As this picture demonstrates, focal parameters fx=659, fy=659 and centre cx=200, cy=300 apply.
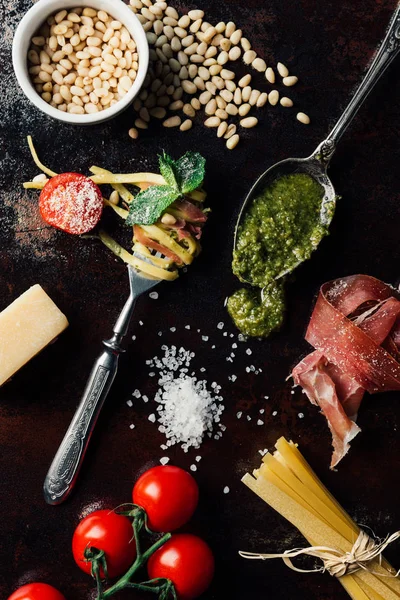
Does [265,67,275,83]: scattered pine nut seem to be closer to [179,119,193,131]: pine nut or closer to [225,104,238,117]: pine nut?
[225,104,238,117]: pine nut

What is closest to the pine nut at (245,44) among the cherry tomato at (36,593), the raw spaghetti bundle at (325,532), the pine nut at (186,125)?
the pine nut at (186,125)

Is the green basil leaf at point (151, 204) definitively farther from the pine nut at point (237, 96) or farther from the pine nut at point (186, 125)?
the pine nut at point (237, 96)

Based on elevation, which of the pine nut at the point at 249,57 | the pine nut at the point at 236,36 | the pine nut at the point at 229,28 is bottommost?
Answer: the pine nut at the point at 249,57

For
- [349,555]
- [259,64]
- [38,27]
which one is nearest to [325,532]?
[349,555]

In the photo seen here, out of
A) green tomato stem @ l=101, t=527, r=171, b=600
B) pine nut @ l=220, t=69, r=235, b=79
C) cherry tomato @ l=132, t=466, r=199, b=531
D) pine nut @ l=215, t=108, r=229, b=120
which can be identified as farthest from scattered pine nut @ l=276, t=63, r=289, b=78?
green tomato stem @ l=101, t=527, r=171, b=600

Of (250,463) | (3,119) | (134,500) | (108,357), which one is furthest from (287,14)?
(134,500)

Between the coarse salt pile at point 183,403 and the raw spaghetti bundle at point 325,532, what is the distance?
31cm

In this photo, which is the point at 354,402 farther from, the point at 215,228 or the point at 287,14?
the point at 287,14

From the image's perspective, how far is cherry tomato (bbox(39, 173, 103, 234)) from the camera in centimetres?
298

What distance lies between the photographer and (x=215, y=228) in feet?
10.4

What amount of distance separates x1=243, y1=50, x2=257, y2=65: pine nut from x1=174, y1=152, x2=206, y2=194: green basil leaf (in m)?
0.58

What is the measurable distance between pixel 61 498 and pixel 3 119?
1.81m

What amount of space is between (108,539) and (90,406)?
588mm

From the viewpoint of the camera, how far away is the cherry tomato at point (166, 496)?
9.54 feet
